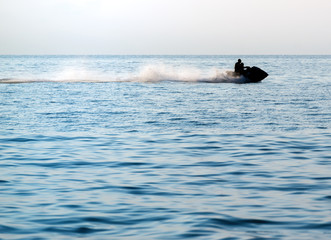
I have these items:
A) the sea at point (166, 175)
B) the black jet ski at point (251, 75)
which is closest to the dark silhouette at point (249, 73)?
the black jet ski at point (251, 75)

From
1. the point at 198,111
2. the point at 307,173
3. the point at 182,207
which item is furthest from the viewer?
the point at 198,111

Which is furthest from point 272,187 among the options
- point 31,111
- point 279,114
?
point 31,111

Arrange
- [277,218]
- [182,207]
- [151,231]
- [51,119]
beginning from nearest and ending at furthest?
[151,231] → [277,218] → [182,207] → [51,119]

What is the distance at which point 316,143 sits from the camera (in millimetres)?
16422

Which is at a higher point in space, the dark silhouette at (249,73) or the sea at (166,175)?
the dark silhouette at (249,73)

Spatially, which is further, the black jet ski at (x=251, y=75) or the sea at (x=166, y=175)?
the black jet ski at (x=251, y=75)

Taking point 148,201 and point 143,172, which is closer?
point 148,201

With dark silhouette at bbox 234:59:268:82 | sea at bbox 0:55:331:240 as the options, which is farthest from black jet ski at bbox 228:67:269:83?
sea at bbox 0:55:331:240

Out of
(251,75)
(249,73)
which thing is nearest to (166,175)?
(249,73)

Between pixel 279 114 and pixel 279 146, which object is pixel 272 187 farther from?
pixel 279 114

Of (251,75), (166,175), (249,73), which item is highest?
(249,73)

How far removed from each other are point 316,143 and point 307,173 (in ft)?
14.4

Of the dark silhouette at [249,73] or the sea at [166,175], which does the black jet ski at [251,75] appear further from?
the sea at [166,175]

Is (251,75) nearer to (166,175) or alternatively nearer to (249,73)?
(249,73)
